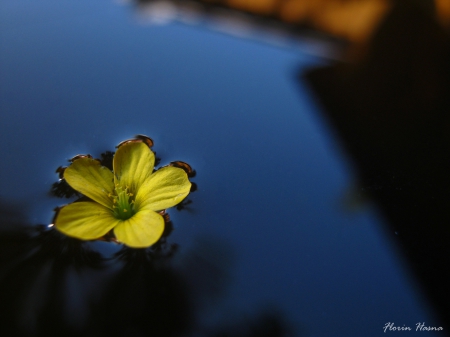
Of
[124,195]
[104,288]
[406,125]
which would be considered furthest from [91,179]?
[406,125]

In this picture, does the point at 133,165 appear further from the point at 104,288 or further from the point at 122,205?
the point at 104,288

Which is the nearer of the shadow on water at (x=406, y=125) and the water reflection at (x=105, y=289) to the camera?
the water reflection at (x=105, y=289)

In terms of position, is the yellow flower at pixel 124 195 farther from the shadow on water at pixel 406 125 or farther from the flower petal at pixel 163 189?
the shadow on water at pixel 406 125

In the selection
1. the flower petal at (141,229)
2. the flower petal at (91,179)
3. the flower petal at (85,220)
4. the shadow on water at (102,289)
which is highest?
the flower petal at (91,179)

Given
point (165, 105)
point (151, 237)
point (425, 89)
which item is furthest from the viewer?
point (425, 89)

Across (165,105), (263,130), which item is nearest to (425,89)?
(263,130)

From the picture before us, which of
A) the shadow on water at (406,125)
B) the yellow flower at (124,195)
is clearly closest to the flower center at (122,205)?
the yellow flower at (124,195)

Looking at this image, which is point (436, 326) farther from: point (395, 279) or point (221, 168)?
point (221, 168)
